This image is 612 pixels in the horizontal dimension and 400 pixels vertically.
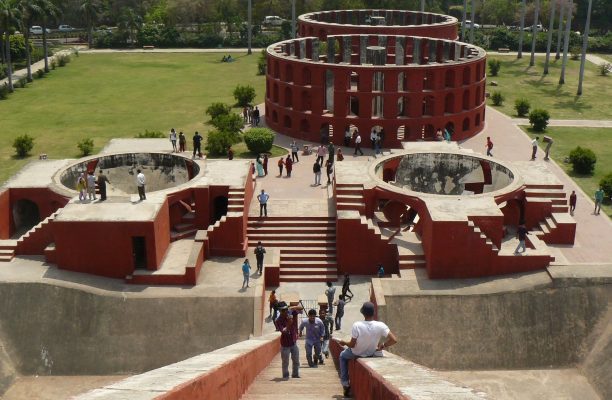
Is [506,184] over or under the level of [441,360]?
over

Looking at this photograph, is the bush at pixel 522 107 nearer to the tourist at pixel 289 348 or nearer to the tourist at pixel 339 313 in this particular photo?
the tourist at pixel 339 313

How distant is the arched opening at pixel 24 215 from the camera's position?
29.6 metres

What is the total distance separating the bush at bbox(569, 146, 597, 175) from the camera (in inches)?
1442

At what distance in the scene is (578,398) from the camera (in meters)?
19.6

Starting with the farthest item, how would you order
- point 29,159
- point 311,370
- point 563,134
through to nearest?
point 563,134
point 29,159
point 311,370

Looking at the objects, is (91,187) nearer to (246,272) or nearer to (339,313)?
(246,272)

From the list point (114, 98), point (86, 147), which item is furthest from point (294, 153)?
point (114, 98)

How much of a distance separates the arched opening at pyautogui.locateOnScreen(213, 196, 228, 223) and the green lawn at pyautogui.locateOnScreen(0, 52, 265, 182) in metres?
13.8

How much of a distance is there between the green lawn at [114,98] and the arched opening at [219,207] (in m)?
13.8

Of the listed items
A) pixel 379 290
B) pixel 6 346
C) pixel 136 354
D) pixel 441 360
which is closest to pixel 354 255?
pixel 379 290

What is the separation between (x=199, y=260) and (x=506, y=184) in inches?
521

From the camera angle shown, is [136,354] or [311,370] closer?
[311,370]

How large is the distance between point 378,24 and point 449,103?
20446mm

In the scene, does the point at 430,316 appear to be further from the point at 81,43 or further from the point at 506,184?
the point at 81,43
